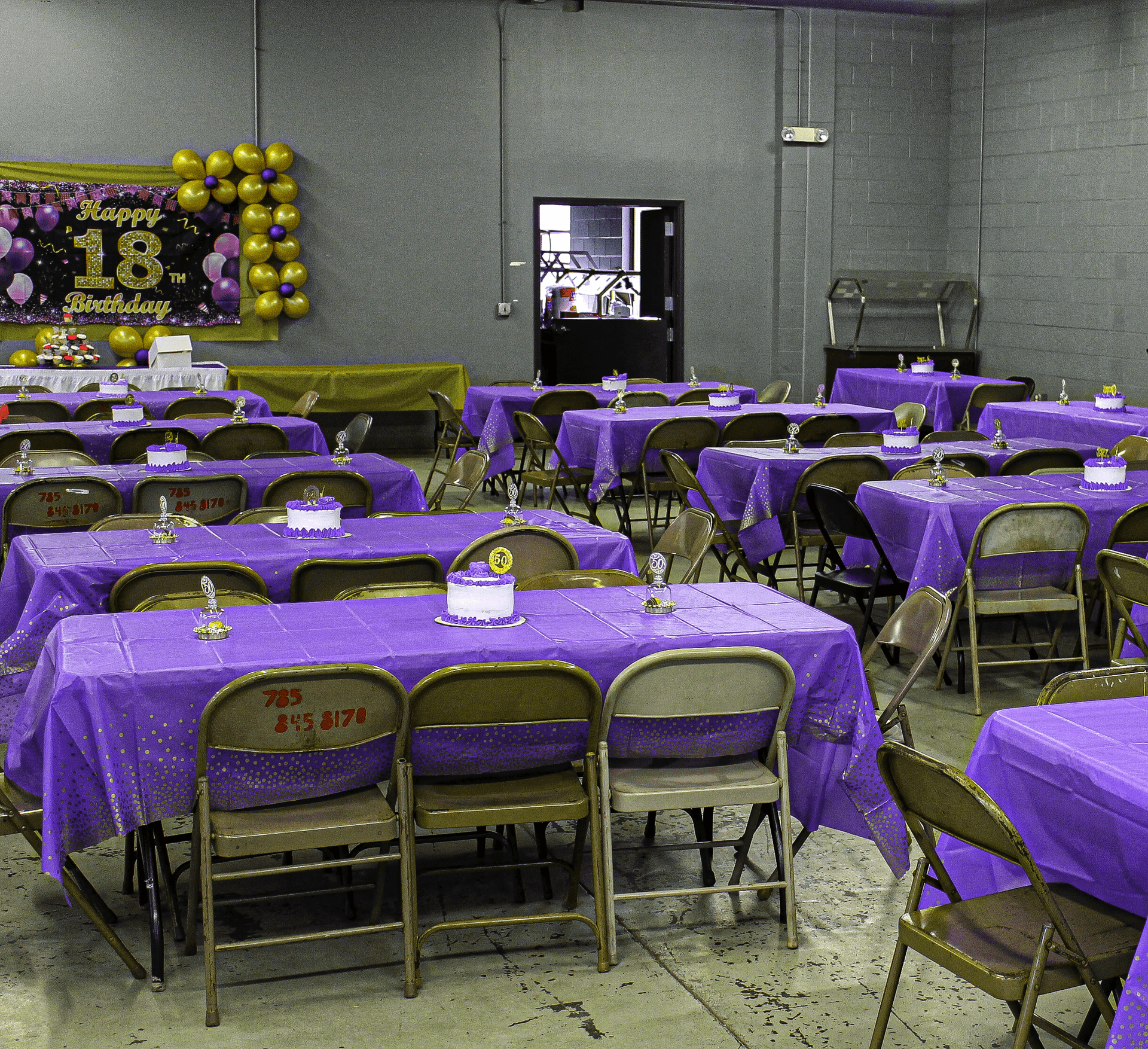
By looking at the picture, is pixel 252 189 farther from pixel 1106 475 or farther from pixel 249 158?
pixel 1106 475

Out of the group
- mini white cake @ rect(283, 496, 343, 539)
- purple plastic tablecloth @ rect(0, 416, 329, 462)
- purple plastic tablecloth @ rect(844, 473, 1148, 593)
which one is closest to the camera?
mini white cake @ rect(283, 496, 343, 539)

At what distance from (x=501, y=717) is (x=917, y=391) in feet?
27.1

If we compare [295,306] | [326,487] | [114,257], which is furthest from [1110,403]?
[114,257]

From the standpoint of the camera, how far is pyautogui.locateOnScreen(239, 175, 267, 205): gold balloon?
38.5 feet

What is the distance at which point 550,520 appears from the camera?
499cm

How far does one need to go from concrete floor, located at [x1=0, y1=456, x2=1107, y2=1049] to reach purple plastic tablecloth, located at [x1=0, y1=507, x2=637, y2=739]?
697 millimetres

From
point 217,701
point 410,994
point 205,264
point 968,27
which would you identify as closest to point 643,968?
point 410,994

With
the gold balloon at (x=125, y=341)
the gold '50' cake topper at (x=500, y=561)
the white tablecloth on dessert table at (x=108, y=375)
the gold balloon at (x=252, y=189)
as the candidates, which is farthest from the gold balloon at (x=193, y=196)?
the gold '50' cake topper at (x=500, y=561)

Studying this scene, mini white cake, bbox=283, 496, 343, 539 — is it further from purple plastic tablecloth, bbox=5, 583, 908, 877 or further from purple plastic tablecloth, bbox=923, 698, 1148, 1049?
purple plastic tablecloth, bbox=923, 698, 1148, 1049

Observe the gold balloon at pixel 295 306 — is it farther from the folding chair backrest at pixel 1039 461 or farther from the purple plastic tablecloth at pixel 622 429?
the folding chair backrest at pixel 1039 461

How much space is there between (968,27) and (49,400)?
9495 millimetres

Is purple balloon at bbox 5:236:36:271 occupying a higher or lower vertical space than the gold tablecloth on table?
higher

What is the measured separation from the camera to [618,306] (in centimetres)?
1470

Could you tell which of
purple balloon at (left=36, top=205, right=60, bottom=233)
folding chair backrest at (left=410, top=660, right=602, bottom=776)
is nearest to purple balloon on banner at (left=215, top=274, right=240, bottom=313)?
purple balloon at (left=36, top=205, right=60, bottom=233)
